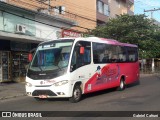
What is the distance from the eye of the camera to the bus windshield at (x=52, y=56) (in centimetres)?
1432

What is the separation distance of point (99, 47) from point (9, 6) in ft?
30.5

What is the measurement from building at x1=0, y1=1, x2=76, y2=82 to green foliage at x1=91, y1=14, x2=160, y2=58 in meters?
11.1

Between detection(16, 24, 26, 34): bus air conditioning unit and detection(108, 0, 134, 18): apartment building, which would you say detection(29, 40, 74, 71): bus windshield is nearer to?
detection(16, 24, 26, 34): bus air conditioning unit

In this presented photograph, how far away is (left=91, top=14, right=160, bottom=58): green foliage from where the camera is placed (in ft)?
132

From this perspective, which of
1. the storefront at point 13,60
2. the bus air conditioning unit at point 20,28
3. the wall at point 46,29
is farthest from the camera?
the wall at point 46,29

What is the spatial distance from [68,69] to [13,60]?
13890 millimetres

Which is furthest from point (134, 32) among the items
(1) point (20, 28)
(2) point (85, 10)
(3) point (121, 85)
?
(3) point (121, 85)

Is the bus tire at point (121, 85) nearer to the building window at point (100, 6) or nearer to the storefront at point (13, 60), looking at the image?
the storefront at point (13, 60)

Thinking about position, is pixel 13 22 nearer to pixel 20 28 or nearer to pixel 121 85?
pixel 20 28

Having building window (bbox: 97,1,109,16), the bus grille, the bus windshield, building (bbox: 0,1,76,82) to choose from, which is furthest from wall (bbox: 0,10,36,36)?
building window (bbox: 97,1,109,16)

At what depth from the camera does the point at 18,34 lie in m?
24.9

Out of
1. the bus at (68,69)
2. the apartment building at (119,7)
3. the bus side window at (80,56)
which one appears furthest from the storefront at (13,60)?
the apartment building at (119,7)

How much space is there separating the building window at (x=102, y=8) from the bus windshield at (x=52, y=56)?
33.6 meters

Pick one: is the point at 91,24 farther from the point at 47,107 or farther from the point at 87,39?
the point at 47,107
